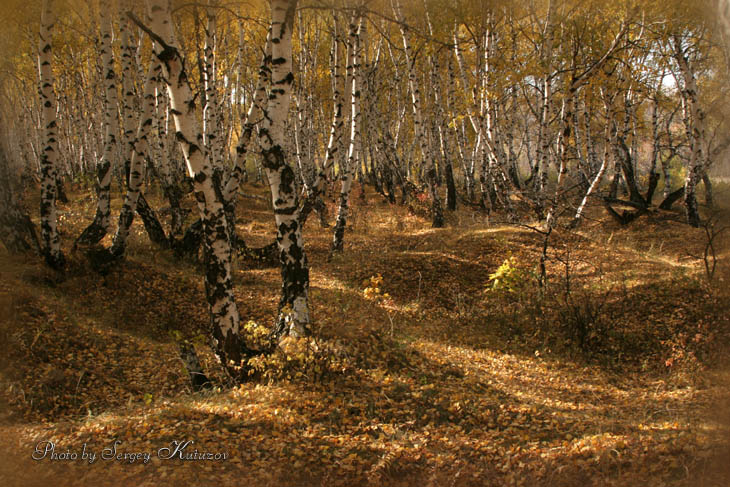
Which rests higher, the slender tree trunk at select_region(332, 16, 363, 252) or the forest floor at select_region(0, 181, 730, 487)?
the slender tree trunk at select_region(332, 16, 363, 252)

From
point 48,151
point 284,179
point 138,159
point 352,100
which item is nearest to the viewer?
point 284,179

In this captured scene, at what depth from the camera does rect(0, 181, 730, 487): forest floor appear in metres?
3.90

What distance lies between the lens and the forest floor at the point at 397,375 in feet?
12.8

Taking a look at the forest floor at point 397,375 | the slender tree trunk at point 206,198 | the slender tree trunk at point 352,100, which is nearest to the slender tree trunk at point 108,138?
the forest floor at point 397,375

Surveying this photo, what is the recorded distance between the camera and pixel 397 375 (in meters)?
5.97

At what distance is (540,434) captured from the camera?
184 inches

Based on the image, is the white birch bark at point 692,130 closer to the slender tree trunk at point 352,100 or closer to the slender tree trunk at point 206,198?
the slender tree trunk at point 352,100

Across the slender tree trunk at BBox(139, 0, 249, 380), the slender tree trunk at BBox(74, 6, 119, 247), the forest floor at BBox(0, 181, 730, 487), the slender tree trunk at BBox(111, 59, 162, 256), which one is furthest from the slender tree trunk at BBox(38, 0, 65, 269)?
the slender tree trunk at BBox(139, 0, 249, 380)

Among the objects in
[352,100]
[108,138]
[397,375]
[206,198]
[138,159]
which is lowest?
[397,375]

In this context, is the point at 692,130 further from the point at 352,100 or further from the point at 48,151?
the point at 48,151

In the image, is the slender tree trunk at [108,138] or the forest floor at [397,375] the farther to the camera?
the slender tree trunk at [108,138]

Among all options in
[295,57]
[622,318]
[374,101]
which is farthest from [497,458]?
[295,57]

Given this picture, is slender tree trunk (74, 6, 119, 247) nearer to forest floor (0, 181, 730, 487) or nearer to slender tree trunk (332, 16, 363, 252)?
forest floor (0, 181, 730, 487)

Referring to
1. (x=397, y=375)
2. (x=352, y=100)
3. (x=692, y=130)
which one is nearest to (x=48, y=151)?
(x=352, y=100)
